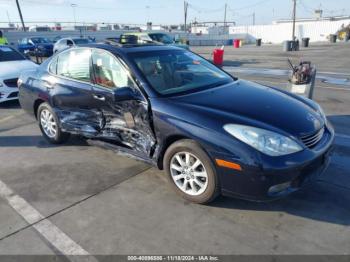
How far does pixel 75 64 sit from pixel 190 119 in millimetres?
2303

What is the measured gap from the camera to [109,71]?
4.21 metres

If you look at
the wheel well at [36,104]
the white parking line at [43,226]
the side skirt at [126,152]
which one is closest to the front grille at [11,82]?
the wheel well at [36,104]

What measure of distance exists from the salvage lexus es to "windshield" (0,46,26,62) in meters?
5.07

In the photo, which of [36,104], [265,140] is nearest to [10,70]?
[36,104]

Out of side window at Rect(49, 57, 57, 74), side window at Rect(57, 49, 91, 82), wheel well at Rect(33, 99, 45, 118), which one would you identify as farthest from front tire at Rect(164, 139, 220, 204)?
wheel well at Rect(33, 99, 45, 118)

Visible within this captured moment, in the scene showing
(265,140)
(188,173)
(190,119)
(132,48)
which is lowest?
(188,173)

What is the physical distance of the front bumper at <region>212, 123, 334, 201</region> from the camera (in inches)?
116

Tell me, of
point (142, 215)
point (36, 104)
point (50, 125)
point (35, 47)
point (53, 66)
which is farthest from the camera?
point (35, 47)

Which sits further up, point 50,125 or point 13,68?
point 13,68

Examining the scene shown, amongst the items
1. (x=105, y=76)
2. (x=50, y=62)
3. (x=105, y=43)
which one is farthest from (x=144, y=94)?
(x=50, y=62)

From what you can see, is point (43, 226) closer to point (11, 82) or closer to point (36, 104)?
point (36, 104)

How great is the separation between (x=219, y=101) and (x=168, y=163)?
2.88 feet

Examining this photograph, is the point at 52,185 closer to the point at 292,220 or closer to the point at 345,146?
the point at 292,220

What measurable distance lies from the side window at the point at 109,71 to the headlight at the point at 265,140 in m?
1.45
